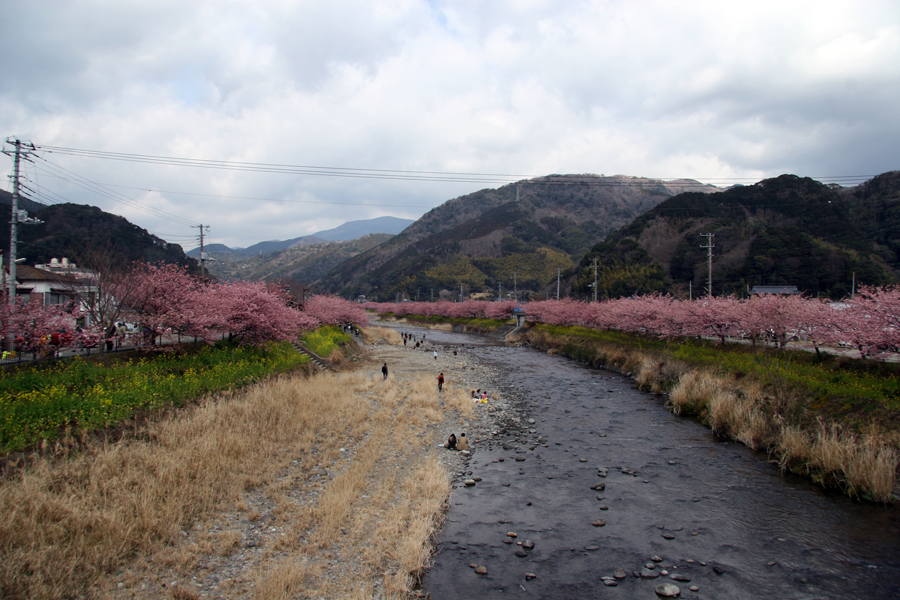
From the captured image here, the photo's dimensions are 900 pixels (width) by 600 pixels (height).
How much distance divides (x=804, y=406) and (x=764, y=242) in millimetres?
78169

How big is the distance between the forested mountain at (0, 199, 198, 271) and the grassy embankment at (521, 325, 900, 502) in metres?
63.2

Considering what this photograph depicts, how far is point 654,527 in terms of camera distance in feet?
37.3

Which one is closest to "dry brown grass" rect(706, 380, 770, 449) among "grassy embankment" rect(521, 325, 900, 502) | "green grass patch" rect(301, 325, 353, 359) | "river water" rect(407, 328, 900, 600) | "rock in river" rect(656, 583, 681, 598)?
"grassy embankment" rect(521, 325, 900, 502)

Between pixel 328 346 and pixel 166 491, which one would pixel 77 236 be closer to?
pixel 328 346

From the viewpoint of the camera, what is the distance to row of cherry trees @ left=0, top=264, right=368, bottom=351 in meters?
17.6

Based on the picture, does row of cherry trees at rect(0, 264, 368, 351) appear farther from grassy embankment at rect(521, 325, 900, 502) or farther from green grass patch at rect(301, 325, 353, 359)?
grassy embankment at rect(521, 325, 900, 502)

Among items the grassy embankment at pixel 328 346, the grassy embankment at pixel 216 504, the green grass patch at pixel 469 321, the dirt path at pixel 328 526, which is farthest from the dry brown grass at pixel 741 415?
the green grass patch at pixel 469 321

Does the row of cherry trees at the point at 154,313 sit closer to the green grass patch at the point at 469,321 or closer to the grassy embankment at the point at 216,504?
the grassy embankment at the point at 216,504

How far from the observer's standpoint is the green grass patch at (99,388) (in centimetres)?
1172

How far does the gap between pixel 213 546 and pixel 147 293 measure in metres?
16.0

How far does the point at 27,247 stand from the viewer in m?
59.5

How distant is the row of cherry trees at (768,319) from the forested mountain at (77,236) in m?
58.7

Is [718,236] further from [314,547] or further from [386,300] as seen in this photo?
[386,300]

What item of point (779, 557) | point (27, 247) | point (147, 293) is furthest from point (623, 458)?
point (27, 247)
